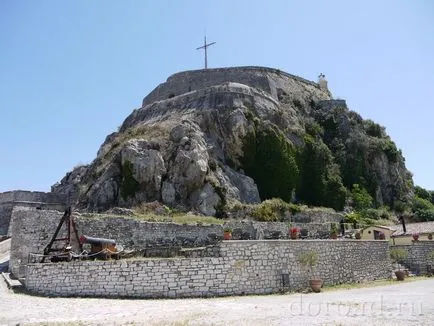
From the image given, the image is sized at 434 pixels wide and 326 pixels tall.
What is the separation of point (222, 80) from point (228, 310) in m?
32.5

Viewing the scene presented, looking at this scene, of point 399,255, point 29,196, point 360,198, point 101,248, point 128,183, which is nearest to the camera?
point 101,248

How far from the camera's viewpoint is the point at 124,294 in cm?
1408

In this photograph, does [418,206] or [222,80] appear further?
[222,80]

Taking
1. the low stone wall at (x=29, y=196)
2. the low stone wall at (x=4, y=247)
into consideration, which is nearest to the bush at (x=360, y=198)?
the low stone wall at (x=29, y=196)

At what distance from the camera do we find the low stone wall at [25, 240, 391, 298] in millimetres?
14203

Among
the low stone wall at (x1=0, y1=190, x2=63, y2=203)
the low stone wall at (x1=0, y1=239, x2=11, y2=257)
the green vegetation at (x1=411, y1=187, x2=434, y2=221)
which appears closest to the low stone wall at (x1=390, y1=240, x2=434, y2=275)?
the green vegetation at (x1=411, y1=187, x2=434, y2=221)

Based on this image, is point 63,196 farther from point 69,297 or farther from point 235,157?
point 69,297

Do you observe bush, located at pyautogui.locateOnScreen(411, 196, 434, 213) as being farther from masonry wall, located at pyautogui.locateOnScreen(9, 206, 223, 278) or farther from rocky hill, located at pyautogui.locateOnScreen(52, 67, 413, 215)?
masonry wall, located at pyautogui.locateOnScreen(9, 206, 223, 278)

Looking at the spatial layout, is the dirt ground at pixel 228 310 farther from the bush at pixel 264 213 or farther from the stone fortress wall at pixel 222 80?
the stone fortress wall at pixel 222 80

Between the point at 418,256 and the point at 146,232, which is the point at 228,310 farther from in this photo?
the point at 418,256

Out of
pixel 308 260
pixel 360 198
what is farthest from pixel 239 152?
pixel 308 260

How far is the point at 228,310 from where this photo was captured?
11609 mm

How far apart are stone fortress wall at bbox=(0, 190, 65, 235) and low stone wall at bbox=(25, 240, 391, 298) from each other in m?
16.7

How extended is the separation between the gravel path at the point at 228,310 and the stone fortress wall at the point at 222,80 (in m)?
29.5
